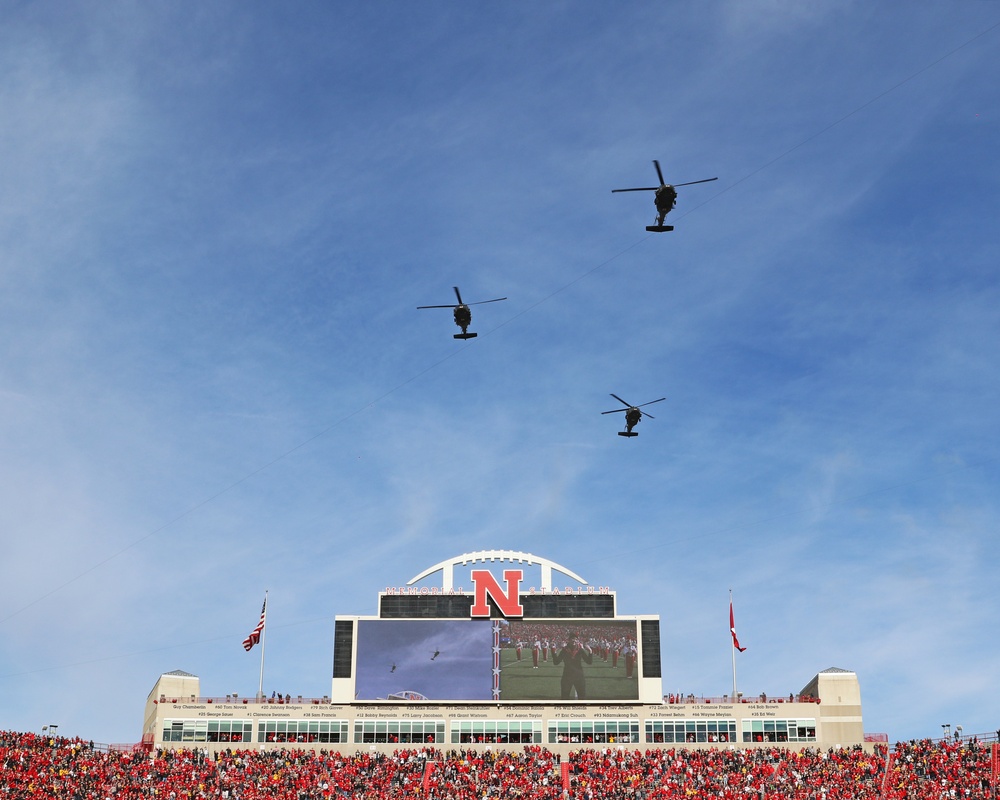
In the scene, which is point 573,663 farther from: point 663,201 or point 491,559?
point 663,201

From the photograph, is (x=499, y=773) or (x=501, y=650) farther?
(x=501, y=650)

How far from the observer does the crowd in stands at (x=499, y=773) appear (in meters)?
89.9

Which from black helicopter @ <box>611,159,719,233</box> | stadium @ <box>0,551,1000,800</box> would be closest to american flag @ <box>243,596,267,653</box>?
stadium @ <box>0,551,1000,800</box>

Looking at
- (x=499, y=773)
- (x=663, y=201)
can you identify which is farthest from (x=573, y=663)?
(x=663, y=201)

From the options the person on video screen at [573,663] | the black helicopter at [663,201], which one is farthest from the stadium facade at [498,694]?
the black helicopter at [663,201]

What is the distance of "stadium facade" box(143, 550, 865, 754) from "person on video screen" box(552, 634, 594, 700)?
0.08m

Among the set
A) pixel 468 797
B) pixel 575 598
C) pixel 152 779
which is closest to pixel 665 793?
pixel 468 797

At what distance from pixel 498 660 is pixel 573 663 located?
6.19m

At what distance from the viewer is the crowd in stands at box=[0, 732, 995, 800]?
89.9 m

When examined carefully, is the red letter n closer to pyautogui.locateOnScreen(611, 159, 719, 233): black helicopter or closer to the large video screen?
the large video screen

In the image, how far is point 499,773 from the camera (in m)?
95.9

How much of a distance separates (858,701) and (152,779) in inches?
2168

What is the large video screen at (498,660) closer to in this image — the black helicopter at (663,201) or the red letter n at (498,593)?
the red letter n at (498,593)

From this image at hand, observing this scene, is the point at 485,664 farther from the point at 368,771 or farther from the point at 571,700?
the point at 368,771
